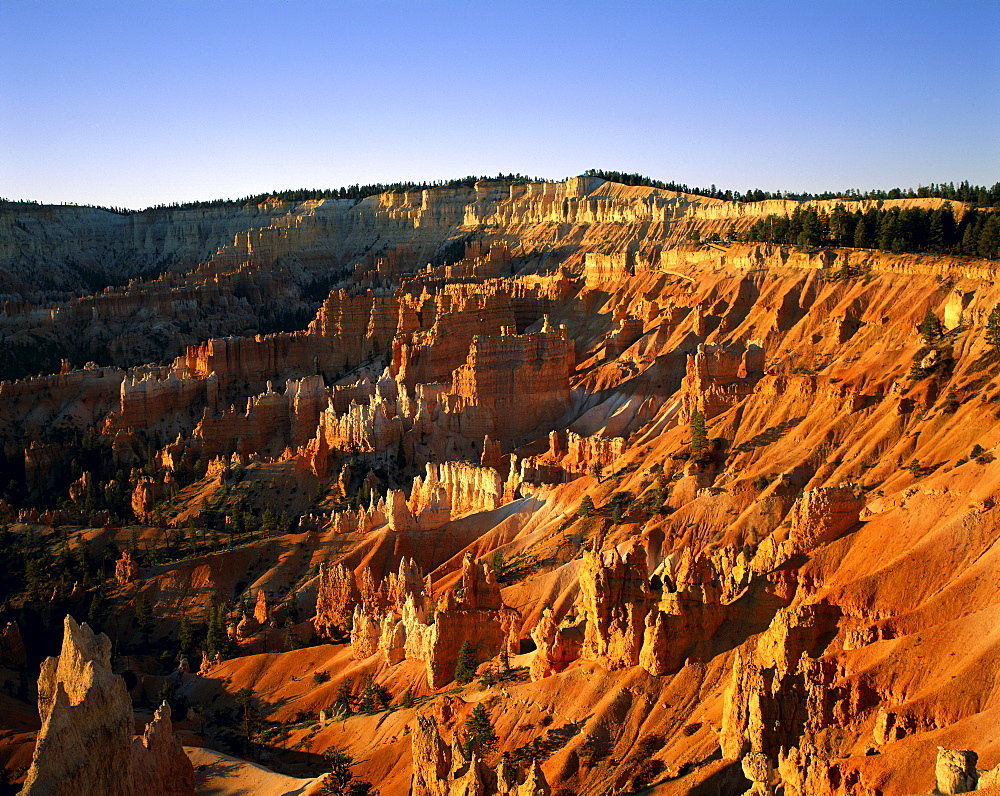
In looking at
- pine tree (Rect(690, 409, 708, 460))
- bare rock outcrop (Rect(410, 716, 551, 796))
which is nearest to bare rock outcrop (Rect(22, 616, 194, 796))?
bare rock outcrop (Rect(410, 716, 551, 796))

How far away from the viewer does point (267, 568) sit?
50.6m

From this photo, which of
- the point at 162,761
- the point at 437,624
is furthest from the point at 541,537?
the point at 162,761

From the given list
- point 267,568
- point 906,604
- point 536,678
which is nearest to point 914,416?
point 906,604

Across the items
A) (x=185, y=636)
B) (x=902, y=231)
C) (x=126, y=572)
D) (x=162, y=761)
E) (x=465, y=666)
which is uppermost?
(x=902, y=231)

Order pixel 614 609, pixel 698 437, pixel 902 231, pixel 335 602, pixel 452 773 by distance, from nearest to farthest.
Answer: pixel 452 773
pixel 614 609
pixel 335 602
pixel 698 437
pixel 902 231

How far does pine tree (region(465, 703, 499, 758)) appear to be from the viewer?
26.2 metres

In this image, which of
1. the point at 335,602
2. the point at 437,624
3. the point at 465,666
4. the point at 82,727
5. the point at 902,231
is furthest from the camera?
the point at 902,231

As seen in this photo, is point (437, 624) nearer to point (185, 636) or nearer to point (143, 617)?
point (185, 636)

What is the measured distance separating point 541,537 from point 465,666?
12175 mm

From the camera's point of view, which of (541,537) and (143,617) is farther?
(143,617)

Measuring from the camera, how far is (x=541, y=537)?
44.5m

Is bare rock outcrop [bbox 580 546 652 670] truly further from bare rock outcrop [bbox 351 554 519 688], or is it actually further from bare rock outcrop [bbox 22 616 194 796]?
bare rock outcrop [bbox 22 616 194 796]

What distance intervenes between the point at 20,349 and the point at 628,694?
8725cm

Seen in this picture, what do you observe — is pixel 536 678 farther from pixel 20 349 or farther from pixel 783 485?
pixel 20 349
